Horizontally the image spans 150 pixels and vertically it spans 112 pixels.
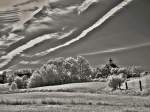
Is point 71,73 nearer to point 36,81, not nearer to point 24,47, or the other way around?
point 36,81

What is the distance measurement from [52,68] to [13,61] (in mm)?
717

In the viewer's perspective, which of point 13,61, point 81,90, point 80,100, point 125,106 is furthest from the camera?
point 13,61

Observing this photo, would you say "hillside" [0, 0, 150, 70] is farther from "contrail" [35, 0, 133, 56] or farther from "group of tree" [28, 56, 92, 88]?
"group of tree" [28, 56, 92, 88]

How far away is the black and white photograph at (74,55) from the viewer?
3145 millimetres

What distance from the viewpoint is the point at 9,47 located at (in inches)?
166

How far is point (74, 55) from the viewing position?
3.73 metres

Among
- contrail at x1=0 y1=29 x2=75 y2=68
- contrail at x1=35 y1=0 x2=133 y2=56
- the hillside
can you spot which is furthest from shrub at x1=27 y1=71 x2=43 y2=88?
contrail at x1=0 y1=29 x2=75 y2=68

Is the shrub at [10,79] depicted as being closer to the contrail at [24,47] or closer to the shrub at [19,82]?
the shrub at [19,82]

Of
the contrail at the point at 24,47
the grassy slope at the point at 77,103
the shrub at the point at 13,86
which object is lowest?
the grassy slope at the point at 77,103

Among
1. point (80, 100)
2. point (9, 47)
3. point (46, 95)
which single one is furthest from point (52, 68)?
point (9, 47)

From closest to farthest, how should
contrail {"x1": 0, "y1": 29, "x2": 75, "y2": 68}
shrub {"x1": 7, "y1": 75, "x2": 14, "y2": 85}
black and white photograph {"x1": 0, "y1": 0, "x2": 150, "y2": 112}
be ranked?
black and white photograph {"x1": 0, "y1": 0, "x2": 150, "y2": 112}, shrub {"x1": 7, "y1": 75, "x2": 14, "y2": 85}, contrail {"x1": 0, "y1": 29, "x2": 75, "y2": 68}

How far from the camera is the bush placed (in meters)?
3.23

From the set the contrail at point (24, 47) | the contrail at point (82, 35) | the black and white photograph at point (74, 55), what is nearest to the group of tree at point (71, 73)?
the black and white photograph at point (74, 55)

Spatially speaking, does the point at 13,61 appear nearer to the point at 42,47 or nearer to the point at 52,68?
the point at 42,47
